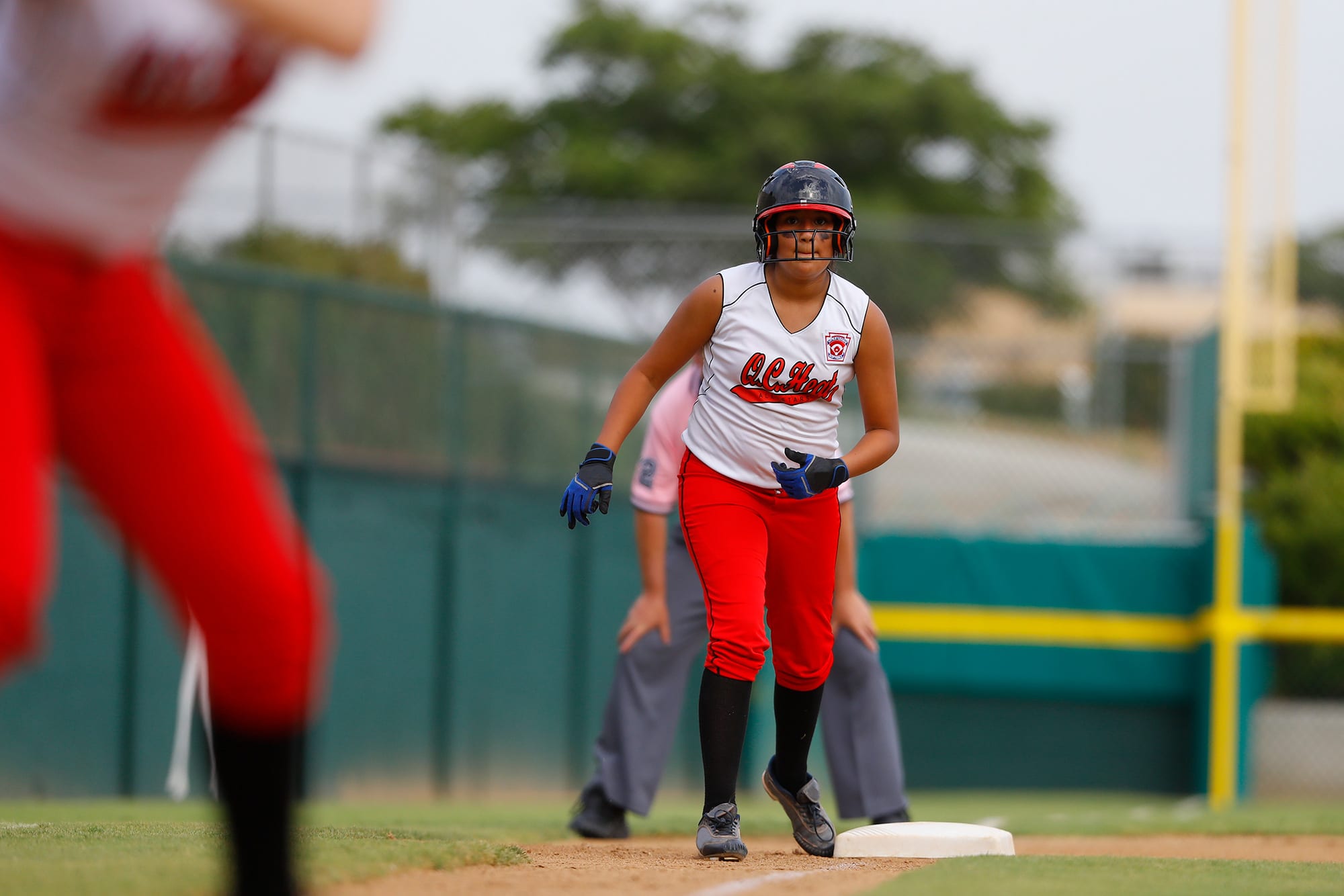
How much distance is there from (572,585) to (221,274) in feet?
12.0

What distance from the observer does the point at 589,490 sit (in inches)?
173

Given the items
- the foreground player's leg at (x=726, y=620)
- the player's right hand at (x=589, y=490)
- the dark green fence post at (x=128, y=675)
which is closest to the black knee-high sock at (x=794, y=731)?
the foreground player's leg at (x=726, y=620)

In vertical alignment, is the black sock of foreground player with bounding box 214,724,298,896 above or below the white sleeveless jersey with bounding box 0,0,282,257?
below

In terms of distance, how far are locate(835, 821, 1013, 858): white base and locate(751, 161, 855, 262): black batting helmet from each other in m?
1.72

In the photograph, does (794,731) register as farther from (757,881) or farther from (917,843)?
(757,881)

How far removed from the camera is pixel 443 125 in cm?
3153

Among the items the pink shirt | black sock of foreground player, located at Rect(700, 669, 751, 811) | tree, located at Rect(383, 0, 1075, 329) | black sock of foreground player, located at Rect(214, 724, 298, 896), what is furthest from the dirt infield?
tree, located at Rect(383, 0, 1075, 329)

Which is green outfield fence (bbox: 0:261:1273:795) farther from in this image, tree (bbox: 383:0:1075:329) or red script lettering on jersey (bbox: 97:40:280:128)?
tree (bbox: 383:0:1075:329)

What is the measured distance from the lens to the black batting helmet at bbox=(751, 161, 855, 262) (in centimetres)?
452

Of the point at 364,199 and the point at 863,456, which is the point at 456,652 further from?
the point at 863,456

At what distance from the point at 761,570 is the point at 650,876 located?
0.93 meters

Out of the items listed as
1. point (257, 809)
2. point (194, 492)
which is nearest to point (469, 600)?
point (257, 809)

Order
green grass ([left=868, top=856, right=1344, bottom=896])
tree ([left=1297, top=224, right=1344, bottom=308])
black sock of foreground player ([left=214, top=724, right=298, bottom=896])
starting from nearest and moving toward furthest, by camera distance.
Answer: black sock of foreground player ([left=214, top=724, right=298, bottom=896]) → green grass ([left=868, top=856, right=1344, bottom=896]) → tree ([left=1297, top=224, right=1344, bottom=308])

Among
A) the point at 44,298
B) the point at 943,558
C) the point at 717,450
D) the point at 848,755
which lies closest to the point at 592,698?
the point at 943,558
